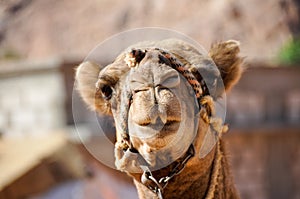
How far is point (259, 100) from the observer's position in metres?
11.0

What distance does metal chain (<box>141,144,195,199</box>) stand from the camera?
2346mm

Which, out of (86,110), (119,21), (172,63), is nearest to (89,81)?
(172,63)

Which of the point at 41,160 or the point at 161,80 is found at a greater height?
the point at 161,80

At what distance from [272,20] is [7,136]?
11559 millimetres

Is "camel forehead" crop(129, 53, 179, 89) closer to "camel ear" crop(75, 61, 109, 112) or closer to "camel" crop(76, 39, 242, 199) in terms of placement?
"camel" crop(76, 39, 242, 199)

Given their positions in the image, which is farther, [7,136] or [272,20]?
[272,20]

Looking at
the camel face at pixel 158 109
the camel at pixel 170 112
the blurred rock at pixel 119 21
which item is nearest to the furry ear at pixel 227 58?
the camel at pixel 170 112

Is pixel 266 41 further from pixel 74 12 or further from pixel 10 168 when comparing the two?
pixel 10 168

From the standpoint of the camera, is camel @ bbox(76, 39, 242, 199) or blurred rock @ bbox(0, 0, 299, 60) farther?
blurred rock @ bbox(0, 0, 299, 60)

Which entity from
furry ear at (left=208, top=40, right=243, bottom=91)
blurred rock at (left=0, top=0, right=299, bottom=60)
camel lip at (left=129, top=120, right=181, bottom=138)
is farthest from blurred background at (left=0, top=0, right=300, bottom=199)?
camel lip at (left=129, top=120, right=181, bottom=138)

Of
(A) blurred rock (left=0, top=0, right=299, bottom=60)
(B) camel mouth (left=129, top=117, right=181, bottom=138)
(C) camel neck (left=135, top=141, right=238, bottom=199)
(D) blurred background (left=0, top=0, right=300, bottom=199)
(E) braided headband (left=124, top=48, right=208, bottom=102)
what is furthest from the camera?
(A) blurred rock (left=0, top=0, right=299, bottom=60)

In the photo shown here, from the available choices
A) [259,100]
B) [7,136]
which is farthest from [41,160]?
[259,100]

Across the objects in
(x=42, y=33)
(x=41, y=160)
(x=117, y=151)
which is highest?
(x=117, y=151)

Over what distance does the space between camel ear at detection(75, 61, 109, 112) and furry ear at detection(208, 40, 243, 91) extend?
428mm
